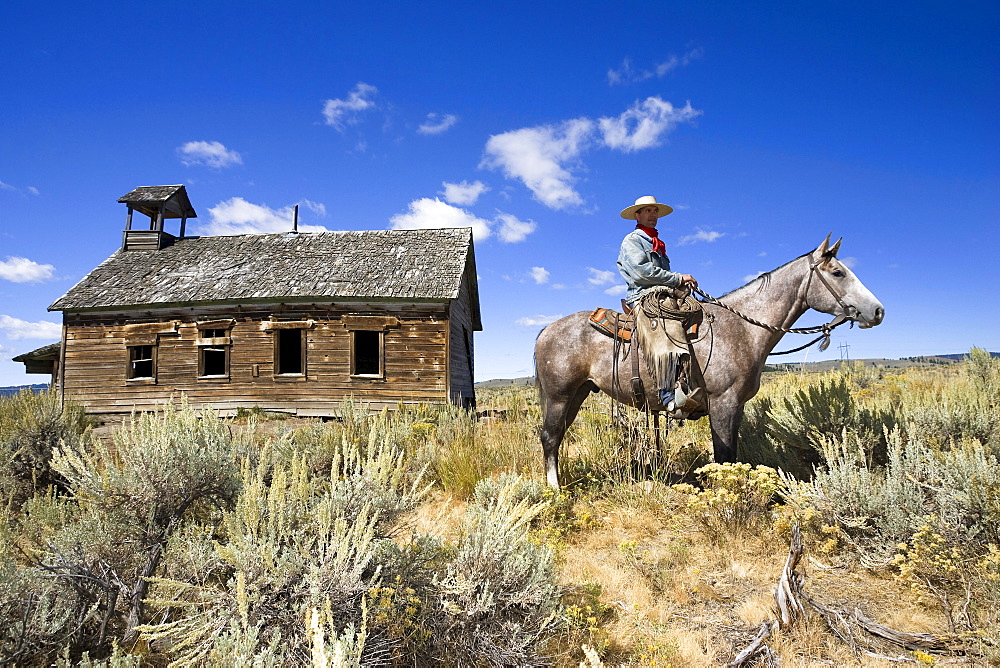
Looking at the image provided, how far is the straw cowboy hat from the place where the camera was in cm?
504

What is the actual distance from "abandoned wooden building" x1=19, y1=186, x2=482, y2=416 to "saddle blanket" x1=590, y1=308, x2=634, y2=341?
7.68 meters

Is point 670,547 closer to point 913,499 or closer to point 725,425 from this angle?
point 725,425

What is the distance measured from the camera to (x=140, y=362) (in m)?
14.5

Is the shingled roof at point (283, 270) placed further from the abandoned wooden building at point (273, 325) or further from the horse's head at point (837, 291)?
the horse's head at point (837, 291)

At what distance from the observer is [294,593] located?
2.06 metres

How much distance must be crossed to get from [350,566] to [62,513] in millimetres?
2051

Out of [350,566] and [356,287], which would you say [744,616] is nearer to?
[350,566]

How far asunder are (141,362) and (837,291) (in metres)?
16.7

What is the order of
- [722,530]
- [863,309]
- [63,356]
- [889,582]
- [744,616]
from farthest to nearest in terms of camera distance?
[63,356]
[863,309]
[722,530]
[889,582]
[744,616]

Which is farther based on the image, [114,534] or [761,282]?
[761,282]

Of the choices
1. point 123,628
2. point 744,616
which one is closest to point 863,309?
point 744,616

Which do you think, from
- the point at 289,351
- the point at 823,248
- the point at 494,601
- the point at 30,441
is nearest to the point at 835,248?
the point at 823,248

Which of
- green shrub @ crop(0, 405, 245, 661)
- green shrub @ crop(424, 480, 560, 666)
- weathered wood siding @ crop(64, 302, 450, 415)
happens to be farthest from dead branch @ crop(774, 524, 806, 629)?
weathered wood siding @ crop(64, 302, 450, 415)

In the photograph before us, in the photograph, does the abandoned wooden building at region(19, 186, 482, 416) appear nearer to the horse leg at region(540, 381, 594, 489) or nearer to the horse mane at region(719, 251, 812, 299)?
the horse leg at region(540, 381, 594, 489)
